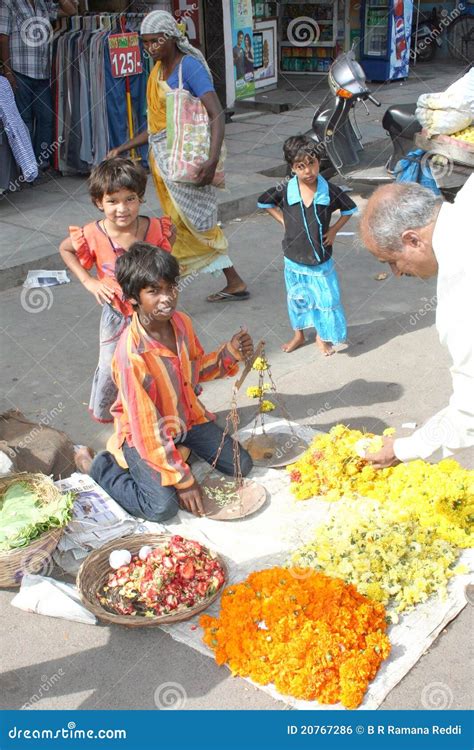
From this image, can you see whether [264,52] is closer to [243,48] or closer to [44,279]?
[243,48]

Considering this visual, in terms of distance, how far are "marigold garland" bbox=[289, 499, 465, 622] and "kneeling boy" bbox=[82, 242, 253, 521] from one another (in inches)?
27.1

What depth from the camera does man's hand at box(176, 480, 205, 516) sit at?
12.8 feet

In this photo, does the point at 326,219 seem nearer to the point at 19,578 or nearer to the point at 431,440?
the point at 431,440

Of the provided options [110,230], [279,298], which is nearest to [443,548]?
[110,230]

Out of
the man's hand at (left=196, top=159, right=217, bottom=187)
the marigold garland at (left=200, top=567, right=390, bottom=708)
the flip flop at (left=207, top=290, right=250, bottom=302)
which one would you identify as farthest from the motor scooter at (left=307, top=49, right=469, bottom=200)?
the marigold garland at (left=200, top=567, right=390, bottom=708)

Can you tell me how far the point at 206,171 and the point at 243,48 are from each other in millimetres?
8150

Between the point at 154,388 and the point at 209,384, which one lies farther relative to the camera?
the point at 209,384

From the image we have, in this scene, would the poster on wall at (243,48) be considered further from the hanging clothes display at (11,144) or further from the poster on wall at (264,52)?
the hanging clothes display at (11,144)

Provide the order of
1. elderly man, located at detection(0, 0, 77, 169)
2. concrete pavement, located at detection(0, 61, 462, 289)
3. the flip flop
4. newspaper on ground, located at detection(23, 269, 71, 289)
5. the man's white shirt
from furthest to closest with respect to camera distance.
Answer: elderly man, located at detection(0, 0, 77, 169), concrete pavement, located at detection(0, 61, 462, 289), newspaper on ground, located at detection(23, 269, 71, 289), the flip flop, the man's white shirt

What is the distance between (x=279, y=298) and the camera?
670 cm

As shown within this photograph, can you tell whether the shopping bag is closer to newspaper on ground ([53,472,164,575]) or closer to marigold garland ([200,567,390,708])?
newspaper on ground ([53,472,164,575])

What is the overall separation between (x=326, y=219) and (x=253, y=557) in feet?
8.57

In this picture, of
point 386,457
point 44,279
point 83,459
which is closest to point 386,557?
point 386,457

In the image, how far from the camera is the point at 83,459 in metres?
4.31
